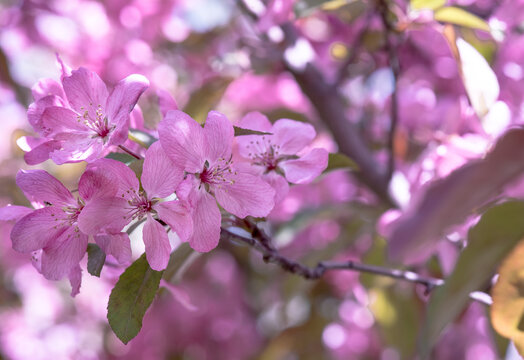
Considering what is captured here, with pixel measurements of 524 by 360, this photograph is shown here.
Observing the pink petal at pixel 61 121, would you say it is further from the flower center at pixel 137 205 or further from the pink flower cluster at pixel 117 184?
the flower center at pixel 137 205

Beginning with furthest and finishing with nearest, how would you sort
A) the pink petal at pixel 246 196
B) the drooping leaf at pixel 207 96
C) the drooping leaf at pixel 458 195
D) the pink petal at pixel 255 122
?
the drooping leaf at pixel 207 96 < the pink petal at pixel 255 122 < the pink petal at pixel 246 196 < the drooping leaf at pixel 458 195

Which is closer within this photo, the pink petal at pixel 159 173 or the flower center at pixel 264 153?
the pink petal at pixel 159 173

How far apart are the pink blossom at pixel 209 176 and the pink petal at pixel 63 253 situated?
0.15 metres

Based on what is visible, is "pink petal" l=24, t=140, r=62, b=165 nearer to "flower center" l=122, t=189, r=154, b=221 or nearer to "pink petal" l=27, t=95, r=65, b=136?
"pink petal" l=27, t=95, r=65, b=136

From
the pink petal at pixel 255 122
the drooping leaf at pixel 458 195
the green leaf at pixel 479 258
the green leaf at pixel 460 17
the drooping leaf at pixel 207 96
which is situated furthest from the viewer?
the drooping leaf at pixel 207 96

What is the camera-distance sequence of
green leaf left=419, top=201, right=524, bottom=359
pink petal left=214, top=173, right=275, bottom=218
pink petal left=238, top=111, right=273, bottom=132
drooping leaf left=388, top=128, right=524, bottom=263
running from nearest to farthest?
1. drooping leaf left=388, top=128, right=524, bottom=263
2. green leaf left=419, top=201, right=524, bottom=359
3. pink petal left=214, top=173, right=275, bottom=218
4. pink petal left=238, top=111, right=273, bottom=132

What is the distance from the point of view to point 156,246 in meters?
0.61

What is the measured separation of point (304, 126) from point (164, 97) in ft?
0.68

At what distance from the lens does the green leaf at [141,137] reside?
2.15 feet

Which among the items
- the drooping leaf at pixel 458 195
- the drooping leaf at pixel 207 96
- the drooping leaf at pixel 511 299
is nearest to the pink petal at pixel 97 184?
the drooping leaf at pixel 458 195

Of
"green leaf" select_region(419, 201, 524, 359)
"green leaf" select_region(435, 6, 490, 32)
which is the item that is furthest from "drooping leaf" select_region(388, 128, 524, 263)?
"green leaf" select_region(435, 6, 490, 32)

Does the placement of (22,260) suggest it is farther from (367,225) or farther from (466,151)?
(466,151)

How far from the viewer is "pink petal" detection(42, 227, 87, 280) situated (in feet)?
2.08

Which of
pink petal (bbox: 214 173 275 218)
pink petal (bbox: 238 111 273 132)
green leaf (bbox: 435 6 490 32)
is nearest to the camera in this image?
pink petal (bbox: 214 173 275 218)
